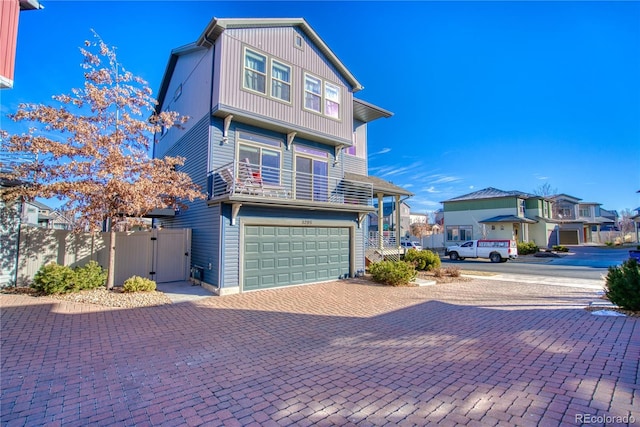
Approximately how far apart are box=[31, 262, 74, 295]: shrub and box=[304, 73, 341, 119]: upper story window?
10.4 meters

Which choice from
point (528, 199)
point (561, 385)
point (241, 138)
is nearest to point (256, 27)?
point (241, 138)

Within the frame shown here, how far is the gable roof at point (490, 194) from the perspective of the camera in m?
34.1

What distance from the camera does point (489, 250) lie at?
2498 cm

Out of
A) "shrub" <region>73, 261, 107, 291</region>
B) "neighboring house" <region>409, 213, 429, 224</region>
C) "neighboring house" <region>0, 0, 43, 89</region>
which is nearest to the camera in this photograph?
"neighboring house" <region>0, 0, 43, 89</region>

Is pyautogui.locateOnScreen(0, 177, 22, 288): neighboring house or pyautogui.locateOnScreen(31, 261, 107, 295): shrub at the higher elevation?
pyautogui.locateOnScreen(0, 177, 22, 288): neighboring house

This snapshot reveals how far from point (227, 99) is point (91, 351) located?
8.53 meters

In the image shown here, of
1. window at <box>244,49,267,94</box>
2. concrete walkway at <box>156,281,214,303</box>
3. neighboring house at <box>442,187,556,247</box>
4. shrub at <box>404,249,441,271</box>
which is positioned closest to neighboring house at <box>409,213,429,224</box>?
neighboring house at <box>442,187,556,247</box>

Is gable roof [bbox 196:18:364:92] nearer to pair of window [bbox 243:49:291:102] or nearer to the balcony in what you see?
pair of window [bbox 243:49:291:102]

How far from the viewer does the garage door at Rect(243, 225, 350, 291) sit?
35.7ft

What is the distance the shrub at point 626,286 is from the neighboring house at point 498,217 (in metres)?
27.0

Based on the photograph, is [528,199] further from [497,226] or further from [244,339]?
Answer: [244,339]

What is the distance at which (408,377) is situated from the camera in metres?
4.42

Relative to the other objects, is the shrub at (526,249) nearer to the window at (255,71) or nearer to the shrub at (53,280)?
the window at (255,71)

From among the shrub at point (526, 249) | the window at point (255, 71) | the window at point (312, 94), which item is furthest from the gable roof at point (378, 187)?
A: the shrub at point (526, 249)
